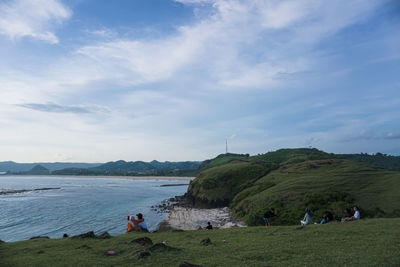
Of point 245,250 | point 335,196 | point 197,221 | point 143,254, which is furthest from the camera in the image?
point 197,221

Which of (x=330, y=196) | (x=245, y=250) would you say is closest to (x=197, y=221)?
(x=330, y=196)

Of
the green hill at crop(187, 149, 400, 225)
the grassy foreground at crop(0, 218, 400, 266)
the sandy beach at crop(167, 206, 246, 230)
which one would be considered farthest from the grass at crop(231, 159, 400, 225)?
the grassy foreground at crop(0, 218, 400, 266)

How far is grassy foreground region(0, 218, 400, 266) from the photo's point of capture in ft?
50.2

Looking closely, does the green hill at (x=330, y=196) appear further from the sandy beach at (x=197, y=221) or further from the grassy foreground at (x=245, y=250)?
the grassy foreground at (x=245, y=250)

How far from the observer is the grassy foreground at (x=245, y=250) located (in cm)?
1529

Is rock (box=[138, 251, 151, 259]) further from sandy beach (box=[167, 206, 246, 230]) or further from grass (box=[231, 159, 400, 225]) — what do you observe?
sandy beach (box=[167, 206, 246, 230])

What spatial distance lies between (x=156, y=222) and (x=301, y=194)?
32487mm

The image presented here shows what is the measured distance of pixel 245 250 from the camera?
1816 cm

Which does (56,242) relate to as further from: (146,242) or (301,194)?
(301,194)

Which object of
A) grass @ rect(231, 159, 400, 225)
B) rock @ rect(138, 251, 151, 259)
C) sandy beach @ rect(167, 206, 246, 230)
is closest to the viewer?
rock @ rect(138, 251, 151, 259)

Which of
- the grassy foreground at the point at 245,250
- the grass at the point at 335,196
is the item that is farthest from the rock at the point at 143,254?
the grass at the point at 335,196

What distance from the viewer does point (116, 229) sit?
52.0 m

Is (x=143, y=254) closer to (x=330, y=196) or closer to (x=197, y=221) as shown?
(x=330, y=196)

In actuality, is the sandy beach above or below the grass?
below
